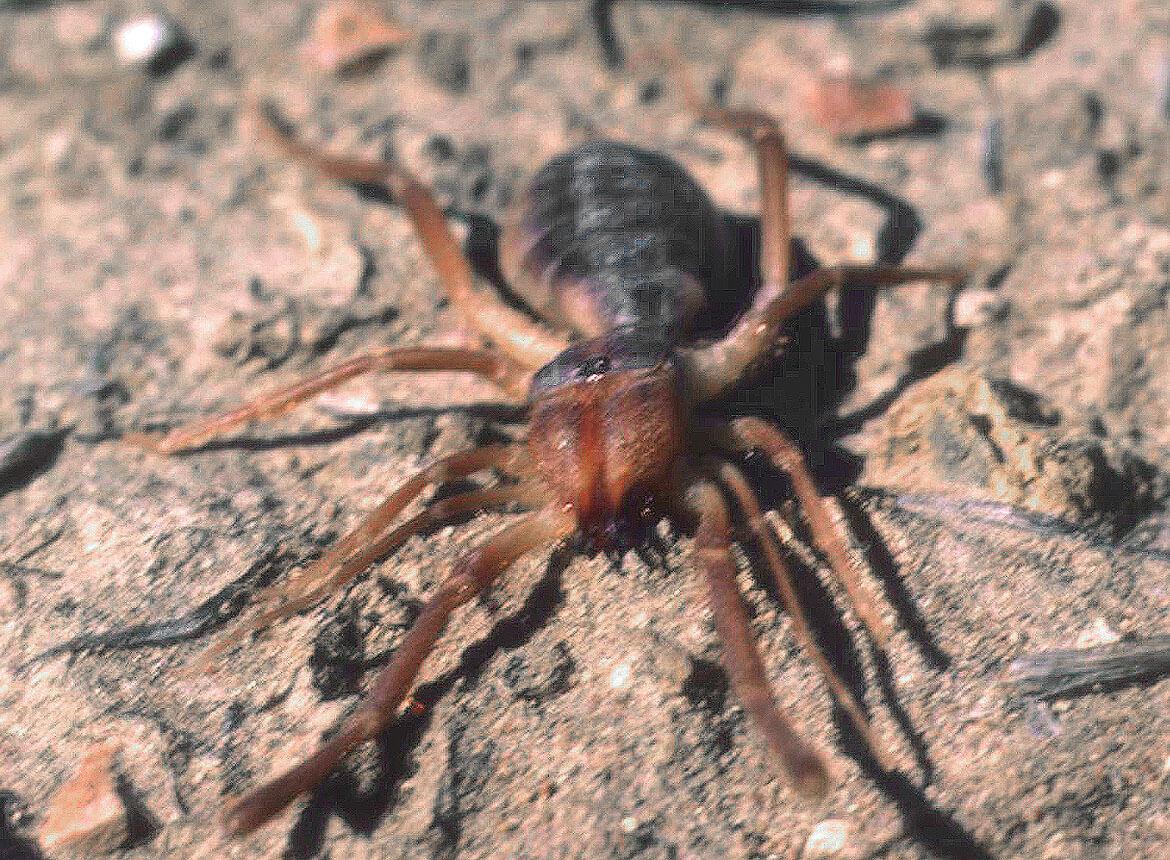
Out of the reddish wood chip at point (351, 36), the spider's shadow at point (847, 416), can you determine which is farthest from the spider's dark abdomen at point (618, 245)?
the reddish wood chip at point (351, 36)

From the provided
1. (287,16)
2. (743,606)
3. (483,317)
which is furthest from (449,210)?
(743,606)

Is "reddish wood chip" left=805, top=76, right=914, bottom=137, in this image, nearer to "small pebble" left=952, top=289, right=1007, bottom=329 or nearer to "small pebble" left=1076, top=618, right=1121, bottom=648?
"small pebble" left=952, top=289, right=1007, bottom=329

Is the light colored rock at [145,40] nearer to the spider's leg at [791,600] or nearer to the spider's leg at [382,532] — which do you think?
the spider's leg at [382,532]

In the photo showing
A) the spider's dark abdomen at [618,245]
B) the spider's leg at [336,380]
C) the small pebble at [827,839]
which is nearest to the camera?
the small pebble at [827,839]

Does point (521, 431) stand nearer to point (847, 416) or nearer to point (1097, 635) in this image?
point (847, 416)

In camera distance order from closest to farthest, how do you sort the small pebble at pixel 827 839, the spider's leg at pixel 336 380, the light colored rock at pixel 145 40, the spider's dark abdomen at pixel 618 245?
the small pebble at pixel 827 839 < the spider's leg at pixel 336 380 < the spider's dark abdomen at pixel 618 245 < the light colored rock at pixel 145 40
